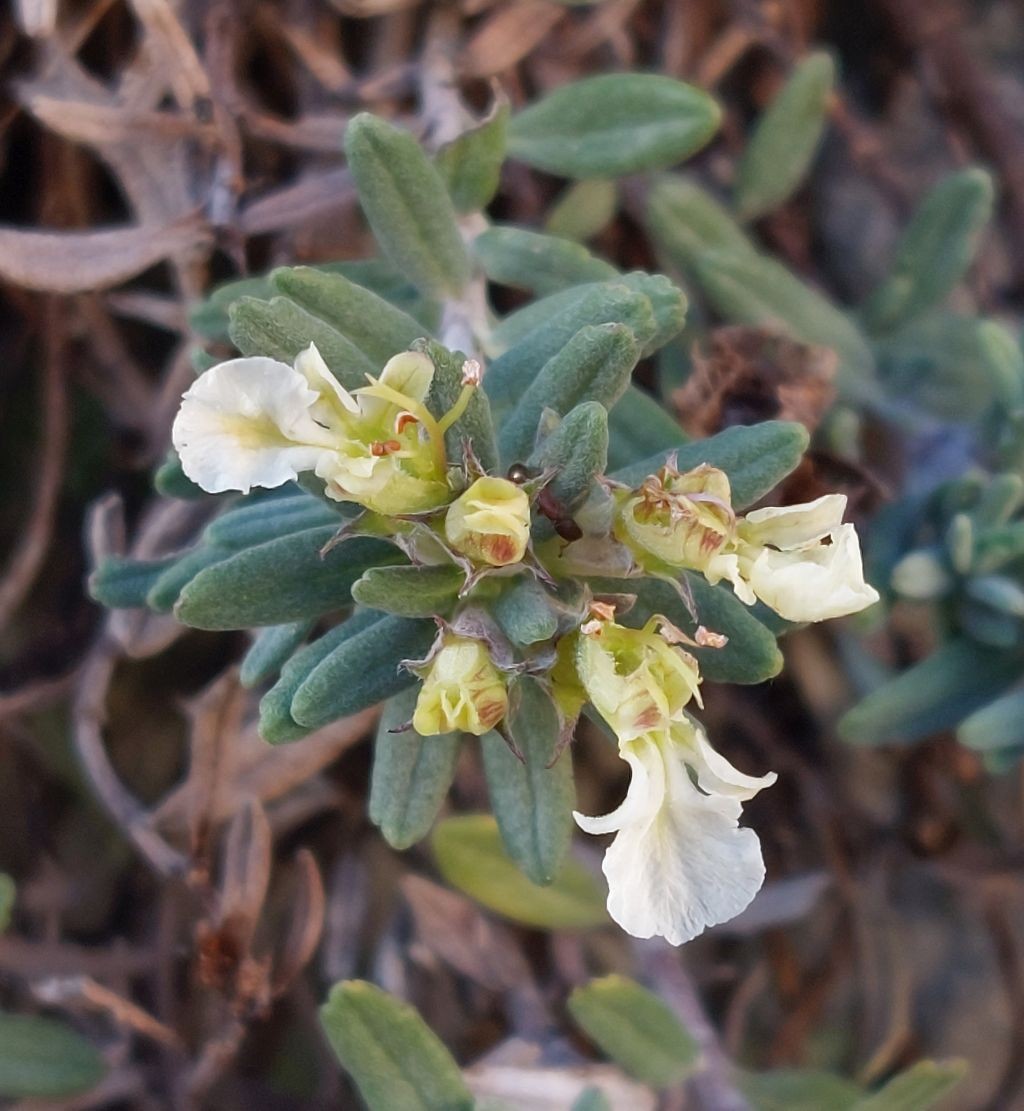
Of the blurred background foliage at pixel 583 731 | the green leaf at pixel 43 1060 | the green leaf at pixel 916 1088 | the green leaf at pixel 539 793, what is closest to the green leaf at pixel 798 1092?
the blurred background foliage at pixel 583 731

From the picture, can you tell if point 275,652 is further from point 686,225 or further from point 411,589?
point 686,225

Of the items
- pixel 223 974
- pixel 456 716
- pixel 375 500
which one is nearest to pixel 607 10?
pixel 375 500

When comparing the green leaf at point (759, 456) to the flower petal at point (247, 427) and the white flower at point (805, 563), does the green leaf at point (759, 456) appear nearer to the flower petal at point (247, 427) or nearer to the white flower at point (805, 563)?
the white flower at point (805, 563)

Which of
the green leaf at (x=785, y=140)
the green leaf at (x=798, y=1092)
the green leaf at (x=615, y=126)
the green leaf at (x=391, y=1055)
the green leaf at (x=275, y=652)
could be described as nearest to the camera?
the green leaf at (x=275, y=652)

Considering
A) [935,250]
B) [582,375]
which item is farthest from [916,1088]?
[935,250]

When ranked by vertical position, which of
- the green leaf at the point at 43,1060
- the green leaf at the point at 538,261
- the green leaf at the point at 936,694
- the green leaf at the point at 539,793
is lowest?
the green leaf at the point at 43,1060

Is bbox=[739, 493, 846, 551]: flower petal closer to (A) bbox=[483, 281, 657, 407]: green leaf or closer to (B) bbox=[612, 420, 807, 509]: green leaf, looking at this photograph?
(B) bbox=[612, 420, 807, 509]: green leaf

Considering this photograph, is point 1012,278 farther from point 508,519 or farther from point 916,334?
point 508,519
